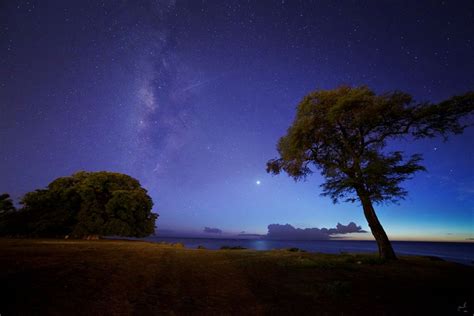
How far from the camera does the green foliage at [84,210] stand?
32.3 metres

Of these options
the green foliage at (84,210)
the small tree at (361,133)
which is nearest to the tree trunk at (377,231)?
the small tree at (361,133)

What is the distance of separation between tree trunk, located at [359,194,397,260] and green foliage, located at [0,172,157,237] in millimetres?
29666

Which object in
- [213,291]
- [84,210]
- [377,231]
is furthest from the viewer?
[84,210]

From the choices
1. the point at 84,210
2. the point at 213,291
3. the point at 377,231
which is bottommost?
the point at 213,291

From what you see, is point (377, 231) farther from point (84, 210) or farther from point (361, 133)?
point (84, 210)

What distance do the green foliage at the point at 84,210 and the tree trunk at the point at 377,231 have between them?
29.7m

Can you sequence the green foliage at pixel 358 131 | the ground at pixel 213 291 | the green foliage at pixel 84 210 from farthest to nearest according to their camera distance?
the green foliage at pixel 84 210 < the green foliage at pixel 358 131 < the ground at pixel 213 291

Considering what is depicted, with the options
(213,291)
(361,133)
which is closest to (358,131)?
(361,133)

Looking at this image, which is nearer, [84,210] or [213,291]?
[213,291]

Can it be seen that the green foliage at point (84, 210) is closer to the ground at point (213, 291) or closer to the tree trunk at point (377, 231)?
the ground at point (213, 291)

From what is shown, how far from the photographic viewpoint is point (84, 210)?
109 feet

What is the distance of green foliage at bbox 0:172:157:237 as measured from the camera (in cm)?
3234

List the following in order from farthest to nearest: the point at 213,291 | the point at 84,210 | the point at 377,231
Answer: the point at 84,210
the point at 377,231
the point at 213,291

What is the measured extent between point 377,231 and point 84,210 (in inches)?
1396
